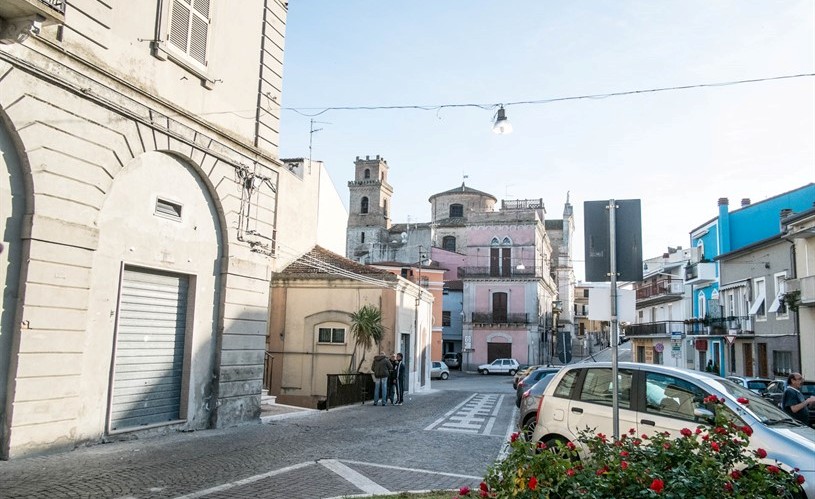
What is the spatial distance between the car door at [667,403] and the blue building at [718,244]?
31.9 metres

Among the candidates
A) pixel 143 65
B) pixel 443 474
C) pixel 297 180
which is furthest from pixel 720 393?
pixel 297 180

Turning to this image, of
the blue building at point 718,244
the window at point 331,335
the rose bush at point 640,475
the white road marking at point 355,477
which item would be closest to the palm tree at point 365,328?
the window at point 331,335

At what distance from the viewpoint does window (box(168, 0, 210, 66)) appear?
11.1 meters

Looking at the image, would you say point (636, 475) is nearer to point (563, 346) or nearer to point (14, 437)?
point (14, 437)

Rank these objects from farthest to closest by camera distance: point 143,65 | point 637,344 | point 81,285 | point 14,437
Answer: point 637,344 → point 143,65 → point 81,285 → point 14,437

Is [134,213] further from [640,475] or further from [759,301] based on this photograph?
[759,301]

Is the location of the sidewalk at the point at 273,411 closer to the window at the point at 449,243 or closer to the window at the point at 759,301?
the window at the point at 759,301

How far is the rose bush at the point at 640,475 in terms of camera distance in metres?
3.82

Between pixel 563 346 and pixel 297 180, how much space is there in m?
12.8

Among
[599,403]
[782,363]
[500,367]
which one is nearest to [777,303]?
[782,363]

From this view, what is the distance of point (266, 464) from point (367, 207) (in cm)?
6285

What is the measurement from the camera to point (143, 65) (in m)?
10.5

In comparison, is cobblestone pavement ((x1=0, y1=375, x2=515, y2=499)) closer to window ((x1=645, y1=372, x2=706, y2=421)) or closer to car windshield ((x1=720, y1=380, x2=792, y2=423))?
window ((x1=645, y1=372, x2=706, y2=421))

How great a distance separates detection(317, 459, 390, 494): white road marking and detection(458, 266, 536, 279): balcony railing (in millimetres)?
47350
